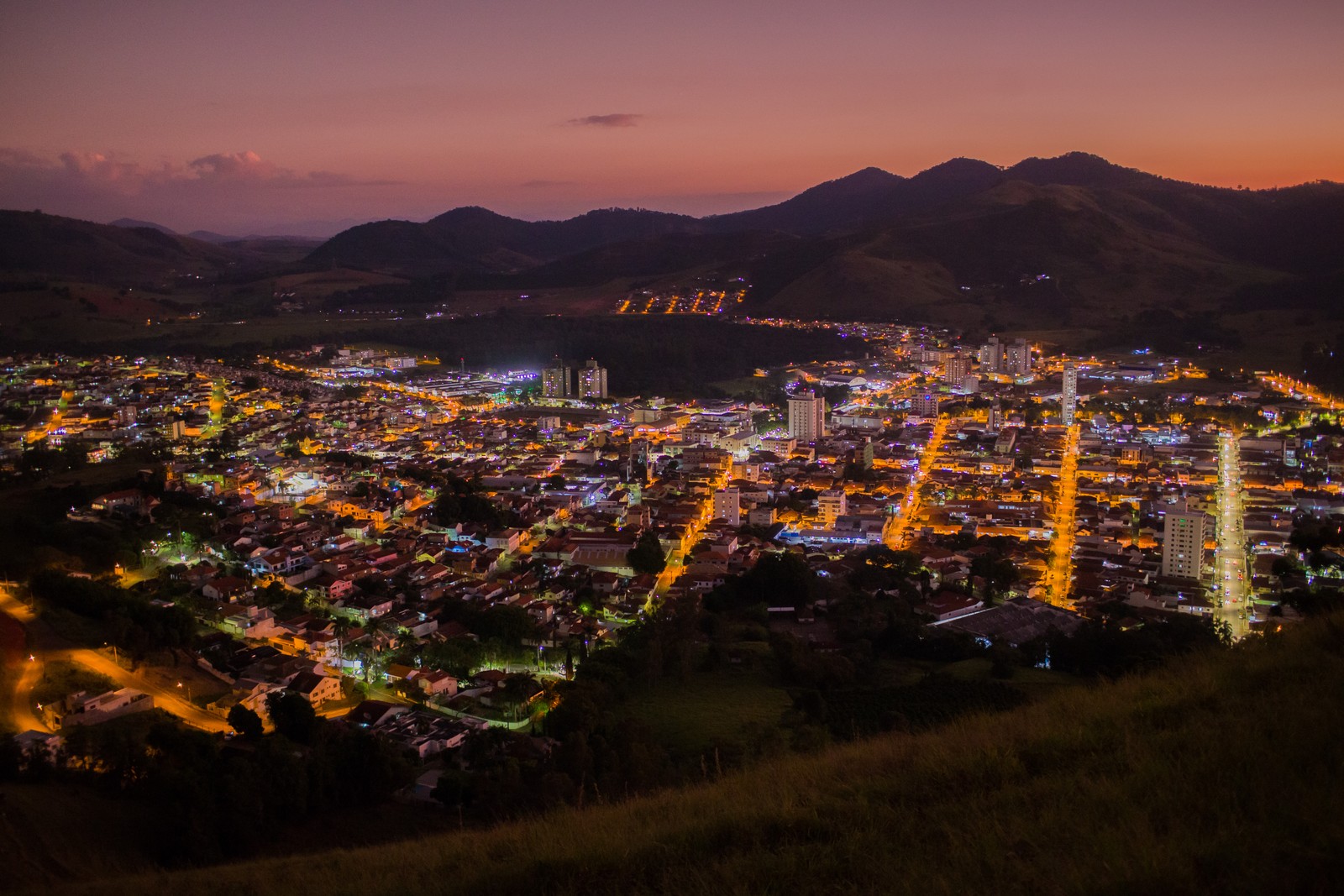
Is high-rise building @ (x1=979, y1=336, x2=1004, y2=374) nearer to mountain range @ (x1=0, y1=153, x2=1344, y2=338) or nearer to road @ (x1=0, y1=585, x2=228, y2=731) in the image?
mountain range @ (x1=0, y1=153, x2=1344, y2=338)

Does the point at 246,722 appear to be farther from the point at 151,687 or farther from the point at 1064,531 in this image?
the point at 1064,531

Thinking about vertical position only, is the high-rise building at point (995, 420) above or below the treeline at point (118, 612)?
above

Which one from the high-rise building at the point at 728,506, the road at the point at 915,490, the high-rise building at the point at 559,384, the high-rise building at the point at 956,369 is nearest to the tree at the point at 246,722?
the road at the point at 915,490

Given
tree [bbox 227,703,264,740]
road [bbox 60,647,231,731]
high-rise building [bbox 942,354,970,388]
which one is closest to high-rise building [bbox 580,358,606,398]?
high-rise building [bbox 942,354,970,388]

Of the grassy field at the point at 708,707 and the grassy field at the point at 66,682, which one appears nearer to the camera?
the grassy field at the point at 708,707

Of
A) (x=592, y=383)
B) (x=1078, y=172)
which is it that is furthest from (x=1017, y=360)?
(x=1078, y=172)

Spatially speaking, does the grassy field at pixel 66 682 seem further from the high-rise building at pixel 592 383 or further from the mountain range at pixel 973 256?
the mountain range at pixel 973 256
